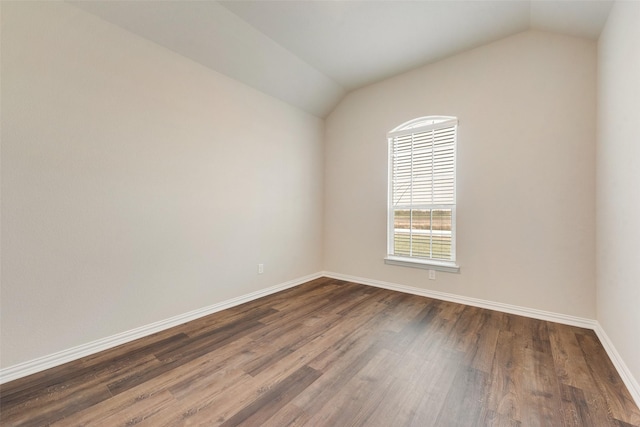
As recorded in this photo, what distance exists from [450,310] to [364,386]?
67.4 inches

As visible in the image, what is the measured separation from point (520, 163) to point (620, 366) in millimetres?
1853

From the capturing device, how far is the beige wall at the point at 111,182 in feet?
5.89

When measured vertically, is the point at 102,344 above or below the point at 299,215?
below

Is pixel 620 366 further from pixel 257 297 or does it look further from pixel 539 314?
pixel 257 297

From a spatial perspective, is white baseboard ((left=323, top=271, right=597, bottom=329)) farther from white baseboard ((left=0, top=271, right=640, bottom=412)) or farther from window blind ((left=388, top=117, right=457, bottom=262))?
window blind ((left=388, top=117, right=457, bottom=262))

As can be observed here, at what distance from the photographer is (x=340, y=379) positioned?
5.72ft

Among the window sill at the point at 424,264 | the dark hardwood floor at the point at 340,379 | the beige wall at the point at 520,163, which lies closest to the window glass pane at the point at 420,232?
the window sill at the point at 424,264

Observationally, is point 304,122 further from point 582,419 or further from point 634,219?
point 582,419

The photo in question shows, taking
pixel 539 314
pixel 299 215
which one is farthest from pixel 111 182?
pixel 539 314

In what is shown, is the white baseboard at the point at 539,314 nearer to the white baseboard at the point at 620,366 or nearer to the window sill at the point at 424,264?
the white baseboard at the point at 620,366

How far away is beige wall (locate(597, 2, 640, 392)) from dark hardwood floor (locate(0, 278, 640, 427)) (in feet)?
1.14

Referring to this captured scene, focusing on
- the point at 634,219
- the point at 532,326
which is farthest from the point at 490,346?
the point at 634,219

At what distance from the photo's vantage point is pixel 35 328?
72.7 inches

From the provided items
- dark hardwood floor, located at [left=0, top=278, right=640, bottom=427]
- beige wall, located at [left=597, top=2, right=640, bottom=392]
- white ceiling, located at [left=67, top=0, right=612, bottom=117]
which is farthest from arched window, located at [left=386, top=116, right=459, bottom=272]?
beige wall, located at [left=597, top=2, right=640, bottom=392]
